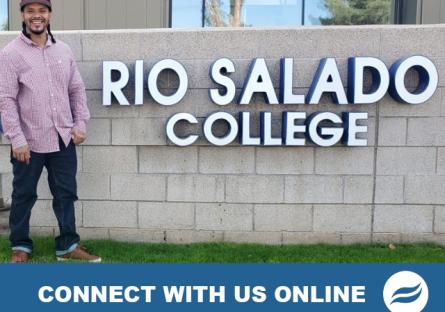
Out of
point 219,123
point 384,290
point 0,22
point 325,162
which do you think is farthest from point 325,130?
point 0,22

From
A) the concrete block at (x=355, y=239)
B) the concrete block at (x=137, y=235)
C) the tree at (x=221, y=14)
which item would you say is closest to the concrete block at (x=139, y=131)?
the concrete block at (x=137, y=235)

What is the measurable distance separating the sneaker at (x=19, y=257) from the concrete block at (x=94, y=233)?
647 mm

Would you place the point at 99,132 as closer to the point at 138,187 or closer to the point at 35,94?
the point at 138,187

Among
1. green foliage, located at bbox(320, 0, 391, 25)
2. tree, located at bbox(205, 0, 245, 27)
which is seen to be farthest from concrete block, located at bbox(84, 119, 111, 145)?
green foliage, located at bbox(320, 0, 391, 25)

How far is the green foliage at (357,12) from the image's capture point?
25.3 ft

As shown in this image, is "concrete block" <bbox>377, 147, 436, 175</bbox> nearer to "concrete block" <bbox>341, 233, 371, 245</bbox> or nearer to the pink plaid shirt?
"concrete block" <bbox>341, 233, 371, 245</bbox>

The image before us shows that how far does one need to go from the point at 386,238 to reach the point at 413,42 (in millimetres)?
1680

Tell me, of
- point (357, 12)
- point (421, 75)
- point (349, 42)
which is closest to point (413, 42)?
point (421, 75)

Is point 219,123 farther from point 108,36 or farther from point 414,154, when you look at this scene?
point 414,154

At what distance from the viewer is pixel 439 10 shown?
694 cm

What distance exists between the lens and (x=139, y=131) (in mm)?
4371

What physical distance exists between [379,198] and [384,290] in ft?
4.86

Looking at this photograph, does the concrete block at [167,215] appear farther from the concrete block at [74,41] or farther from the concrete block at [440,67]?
the concrete block at [440,67]

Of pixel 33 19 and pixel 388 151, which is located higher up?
pixel 33 19
